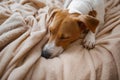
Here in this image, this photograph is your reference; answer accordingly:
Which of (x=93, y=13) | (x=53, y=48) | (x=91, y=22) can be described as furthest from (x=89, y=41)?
(x=93, y=13)

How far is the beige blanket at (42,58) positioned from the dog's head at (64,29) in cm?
5

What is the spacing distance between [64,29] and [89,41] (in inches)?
9.1

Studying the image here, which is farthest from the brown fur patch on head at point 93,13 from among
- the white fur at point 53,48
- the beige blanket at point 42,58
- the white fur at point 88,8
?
the white fur at point 53,48

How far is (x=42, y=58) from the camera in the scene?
1508 millimetres

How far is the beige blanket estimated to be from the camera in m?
1.37

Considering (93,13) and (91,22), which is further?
(93,13)

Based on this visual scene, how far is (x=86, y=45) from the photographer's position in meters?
1.65

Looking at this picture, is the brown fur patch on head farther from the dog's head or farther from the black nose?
the black nose

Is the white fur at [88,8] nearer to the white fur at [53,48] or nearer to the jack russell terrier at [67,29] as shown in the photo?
the jack russell terrier at [67,29]

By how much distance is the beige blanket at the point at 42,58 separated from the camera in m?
1.37

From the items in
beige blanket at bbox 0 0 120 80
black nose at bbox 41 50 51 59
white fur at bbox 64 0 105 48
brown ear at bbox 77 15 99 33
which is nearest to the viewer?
beige blanket at bbox 0 0 120 80

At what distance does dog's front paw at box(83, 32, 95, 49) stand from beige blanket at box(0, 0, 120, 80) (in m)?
0.04

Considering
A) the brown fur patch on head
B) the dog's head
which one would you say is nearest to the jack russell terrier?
the dog's head

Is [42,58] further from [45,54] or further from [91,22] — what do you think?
[91,22]
